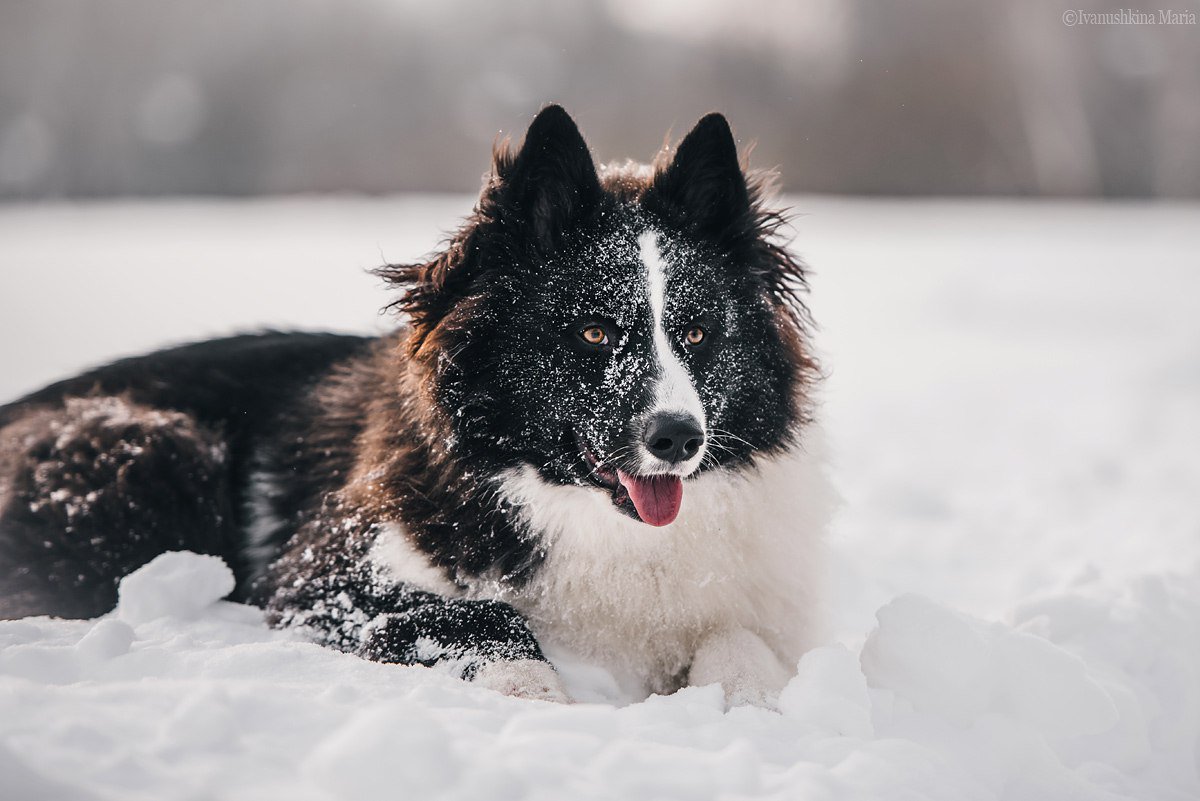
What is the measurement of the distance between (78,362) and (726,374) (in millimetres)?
8261

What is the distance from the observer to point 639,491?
3328 mm

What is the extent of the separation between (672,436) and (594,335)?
0.54m

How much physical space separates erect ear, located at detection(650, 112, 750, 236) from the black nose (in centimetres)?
97

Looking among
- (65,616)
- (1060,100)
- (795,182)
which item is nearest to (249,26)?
(795,182)

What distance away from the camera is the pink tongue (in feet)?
10.9

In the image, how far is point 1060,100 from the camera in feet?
93.8

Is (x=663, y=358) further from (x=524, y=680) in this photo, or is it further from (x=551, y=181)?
(x=524, y=680)

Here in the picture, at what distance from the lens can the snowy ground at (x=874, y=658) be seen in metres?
2.22

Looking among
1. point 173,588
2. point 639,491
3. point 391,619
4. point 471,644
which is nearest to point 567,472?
point 639,491

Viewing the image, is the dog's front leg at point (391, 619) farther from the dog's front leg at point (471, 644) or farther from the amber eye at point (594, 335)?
the amber eye at point (594, 335)

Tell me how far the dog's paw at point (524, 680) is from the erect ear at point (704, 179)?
1779 millimetres

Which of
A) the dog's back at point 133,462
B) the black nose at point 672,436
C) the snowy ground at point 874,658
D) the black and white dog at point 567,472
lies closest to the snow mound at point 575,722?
the snowy ground at point 874,658

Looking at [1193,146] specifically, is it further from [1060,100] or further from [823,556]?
[823,556]

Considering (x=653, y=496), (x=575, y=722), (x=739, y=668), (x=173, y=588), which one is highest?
(x=653, y=496)
